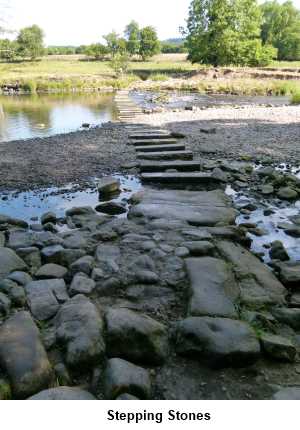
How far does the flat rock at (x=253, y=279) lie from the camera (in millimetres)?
3172

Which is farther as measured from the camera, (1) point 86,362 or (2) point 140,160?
(2) point 140,160

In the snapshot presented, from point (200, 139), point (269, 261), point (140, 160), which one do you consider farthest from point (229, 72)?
point (269, 261)

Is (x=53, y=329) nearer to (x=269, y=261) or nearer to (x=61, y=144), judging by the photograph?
(x=269, y=261)

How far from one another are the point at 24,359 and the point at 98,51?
73.1 m

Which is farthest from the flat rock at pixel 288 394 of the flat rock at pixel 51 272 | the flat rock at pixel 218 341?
the flat rock at pixel 51 272

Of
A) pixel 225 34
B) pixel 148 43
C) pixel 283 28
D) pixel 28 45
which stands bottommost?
pixel 225 34

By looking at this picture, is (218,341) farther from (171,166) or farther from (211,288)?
(171,166)

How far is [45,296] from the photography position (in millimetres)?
3051

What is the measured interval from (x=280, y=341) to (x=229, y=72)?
127 feet

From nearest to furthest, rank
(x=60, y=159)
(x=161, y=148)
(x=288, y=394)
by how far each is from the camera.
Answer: (x=288, y=394) < (x=60, y=159) < (x=161, y=148)

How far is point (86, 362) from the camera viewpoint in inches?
93.0

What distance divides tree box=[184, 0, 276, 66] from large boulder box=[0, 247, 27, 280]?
150 ft

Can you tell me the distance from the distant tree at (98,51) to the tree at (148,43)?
7656 mm

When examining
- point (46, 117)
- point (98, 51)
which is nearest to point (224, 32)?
point (98, 51)
